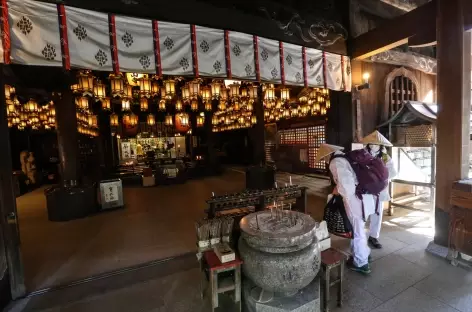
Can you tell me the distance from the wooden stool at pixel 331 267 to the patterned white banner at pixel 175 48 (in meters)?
4.08

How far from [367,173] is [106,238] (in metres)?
6.11

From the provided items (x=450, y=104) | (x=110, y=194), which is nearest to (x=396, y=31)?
(x=450, y=104)

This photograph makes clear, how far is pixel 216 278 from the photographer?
9.30ft

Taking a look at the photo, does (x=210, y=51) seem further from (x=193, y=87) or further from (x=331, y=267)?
(x=331, y=267)

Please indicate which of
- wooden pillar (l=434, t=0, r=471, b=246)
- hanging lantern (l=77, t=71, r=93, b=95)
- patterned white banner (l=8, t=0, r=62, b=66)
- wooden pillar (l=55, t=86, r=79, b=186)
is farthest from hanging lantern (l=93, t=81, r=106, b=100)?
wooden pillar (l=434, t=0, r=471, b=246)

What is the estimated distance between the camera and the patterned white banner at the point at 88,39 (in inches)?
147

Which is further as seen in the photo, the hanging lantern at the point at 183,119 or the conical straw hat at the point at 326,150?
the hanging lantern at the point at 183,119

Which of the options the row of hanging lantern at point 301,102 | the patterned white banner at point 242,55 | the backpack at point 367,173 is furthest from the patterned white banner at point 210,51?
the row of hanging lantern at point 301,102

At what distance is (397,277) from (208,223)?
3.24 meters

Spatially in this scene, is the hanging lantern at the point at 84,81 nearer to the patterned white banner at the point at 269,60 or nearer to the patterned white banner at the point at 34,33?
the patterned white banner at the point at 34,33

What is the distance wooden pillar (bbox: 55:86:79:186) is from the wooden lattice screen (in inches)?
432

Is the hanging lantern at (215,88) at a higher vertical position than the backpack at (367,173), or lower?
higher

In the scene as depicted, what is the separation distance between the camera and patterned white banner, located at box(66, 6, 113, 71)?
12.2 feet

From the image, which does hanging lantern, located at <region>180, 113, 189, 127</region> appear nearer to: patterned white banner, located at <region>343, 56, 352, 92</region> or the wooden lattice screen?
patterned white banner, located at <region>343, 56, 352, 92</region>
